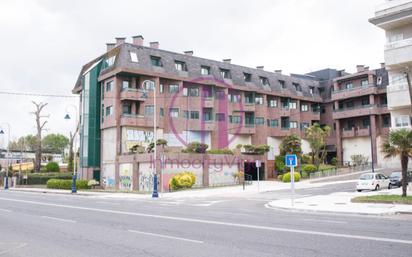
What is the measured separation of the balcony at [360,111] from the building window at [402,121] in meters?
26.6

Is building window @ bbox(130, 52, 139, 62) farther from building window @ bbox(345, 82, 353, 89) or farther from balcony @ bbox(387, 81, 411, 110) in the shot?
building window @ bbox(345, 82, 353, 89)

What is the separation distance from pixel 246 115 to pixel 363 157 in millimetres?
18125

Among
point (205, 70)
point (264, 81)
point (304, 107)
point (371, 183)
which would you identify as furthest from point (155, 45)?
point (371, 183)

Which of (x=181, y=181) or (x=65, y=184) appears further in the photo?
(x=65, y=184)

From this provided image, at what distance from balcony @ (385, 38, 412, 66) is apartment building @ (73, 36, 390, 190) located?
21.3 metres

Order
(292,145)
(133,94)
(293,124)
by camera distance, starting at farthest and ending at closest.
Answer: (293,124) → (292,145) → (133,94)

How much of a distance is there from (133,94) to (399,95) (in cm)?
2905

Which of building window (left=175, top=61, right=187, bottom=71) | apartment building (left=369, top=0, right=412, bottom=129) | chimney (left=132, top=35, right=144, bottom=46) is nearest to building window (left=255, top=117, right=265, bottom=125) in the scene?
building window (left=175, top=61, right=187, bottom=71)

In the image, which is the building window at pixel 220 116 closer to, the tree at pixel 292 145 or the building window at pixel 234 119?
the building window at pixel 234 119

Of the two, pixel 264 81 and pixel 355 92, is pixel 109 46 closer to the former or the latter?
pixel 264 81

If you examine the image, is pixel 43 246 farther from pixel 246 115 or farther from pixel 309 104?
pixel 309 104

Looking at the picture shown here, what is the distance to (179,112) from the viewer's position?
5356cm

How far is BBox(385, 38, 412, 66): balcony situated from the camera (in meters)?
31.2

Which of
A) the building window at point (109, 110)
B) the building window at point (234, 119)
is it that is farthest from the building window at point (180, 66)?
the building window at point (109, 110)
